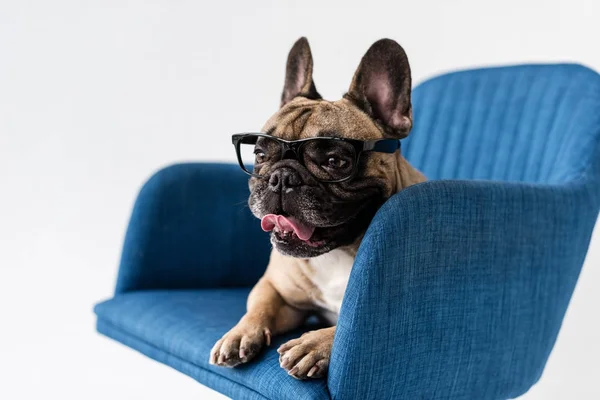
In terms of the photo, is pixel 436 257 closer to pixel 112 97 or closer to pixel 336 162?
pixel 336 162

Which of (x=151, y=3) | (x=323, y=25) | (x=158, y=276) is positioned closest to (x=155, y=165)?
(x=151, y=3)

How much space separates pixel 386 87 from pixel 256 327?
0.56m

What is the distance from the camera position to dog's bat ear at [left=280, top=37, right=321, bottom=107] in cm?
185

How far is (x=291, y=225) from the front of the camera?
157 centimetres

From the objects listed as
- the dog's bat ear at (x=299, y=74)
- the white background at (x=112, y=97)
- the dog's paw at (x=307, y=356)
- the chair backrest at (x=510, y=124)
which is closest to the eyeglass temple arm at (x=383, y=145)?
the dog's bat ear at (x=299, y=74)

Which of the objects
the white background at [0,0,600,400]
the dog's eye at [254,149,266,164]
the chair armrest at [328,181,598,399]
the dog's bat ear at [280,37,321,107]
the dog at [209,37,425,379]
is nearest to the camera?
the chair armrest at [328,181,598,399]

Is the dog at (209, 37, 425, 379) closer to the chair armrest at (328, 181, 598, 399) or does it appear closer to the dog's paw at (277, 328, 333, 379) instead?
the dog's paw at (277, 328, 333, 379)

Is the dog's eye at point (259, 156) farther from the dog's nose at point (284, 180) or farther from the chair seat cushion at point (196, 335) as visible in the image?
the chair seat cushion at point (196, 335)

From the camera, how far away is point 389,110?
172 cm

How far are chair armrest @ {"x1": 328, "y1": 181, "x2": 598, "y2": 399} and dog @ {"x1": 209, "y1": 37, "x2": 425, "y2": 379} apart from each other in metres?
0.12

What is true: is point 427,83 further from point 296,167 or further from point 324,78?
point 296,167

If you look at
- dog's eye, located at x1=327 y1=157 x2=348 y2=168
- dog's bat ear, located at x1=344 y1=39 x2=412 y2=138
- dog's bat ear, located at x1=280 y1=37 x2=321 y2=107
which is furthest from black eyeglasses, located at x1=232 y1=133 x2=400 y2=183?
dog's bat ear, located at x1=280 y1=37 x2=321 y2=107

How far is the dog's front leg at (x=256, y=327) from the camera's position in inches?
61.1

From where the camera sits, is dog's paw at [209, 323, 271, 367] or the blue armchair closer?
the blue armchair
